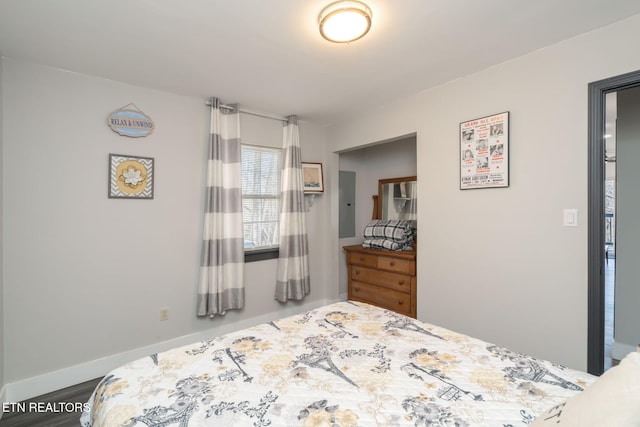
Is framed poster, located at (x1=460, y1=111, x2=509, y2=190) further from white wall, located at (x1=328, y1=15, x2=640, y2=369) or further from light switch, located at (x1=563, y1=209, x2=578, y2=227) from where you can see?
light switch, located at (x1=563, y1=209, x2=578, y2=227)

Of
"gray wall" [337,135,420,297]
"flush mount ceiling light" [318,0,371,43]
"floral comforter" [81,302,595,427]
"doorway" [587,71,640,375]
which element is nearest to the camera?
"floral comforter" [81,302,595,427]

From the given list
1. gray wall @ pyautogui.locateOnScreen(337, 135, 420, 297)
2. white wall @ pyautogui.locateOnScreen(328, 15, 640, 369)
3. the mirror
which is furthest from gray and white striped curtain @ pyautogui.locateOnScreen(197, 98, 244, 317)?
the mirror

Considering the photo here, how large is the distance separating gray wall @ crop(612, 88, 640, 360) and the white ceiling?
122 centimetres

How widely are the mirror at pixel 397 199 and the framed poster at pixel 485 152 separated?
1.16 metres

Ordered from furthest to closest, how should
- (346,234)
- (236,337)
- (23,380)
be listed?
(346,234)
(23,380)
(236,337)

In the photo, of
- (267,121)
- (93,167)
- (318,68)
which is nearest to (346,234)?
(267,121)

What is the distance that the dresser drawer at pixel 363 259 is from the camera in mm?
3400

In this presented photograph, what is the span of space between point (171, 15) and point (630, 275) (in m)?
3.89

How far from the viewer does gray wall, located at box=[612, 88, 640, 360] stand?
245 cm

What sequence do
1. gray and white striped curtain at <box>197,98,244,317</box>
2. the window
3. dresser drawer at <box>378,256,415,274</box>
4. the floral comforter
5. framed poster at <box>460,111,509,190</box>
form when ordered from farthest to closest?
the window < dresser drawer at <box>378,256,415,274</box> < gray and white striped curtain at <box>197,98,244,317</box> < framed poster at <box>460,111,509,190</box> < the floral comforter

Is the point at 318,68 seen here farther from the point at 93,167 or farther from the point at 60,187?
the point at 60,187

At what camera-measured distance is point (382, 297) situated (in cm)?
330

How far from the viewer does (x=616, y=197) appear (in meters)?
2.57

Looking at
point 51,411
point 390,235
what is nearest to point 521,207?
point 390,235
